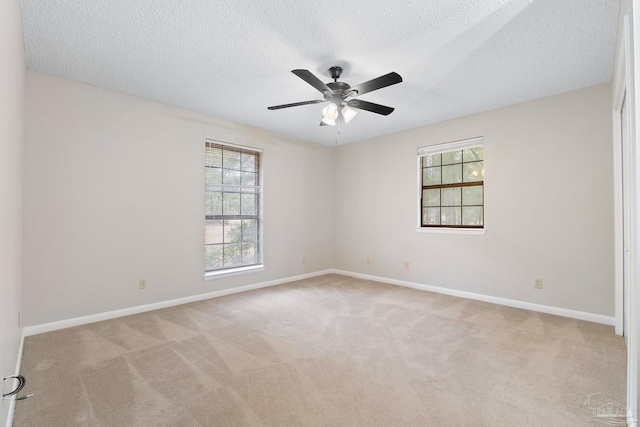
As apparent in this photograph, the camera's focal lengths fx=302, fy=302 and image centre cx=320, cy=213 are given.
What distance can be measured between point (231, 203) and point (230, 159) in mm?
655

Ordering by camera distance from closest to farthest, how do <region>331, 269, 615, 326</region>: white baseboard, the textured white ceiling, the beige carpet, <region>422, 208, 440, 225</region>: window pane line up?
the beige carpet → the textured white ceiling → <region>331, 269, 615, 326</region>: white baseboard → <region>422, 208, 440, 225</region>: window pane

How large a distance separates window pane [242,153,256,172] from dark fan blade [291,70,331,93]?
7.59 ft

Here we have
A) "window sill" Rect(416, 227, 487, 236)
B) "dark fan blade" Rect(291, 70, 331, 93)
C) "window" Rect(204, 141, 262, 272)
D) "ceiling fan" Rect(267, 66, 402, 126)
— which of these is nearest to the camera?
"dark fan blade" Rect(291, 70, 331, 93)

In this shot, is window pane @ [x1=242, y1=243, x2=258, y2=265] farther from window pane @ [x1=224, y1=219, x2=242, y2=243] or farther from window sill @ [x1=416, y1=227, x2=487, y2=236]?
window sill @ [x1=416, y1=227, x2=487, y2=236]

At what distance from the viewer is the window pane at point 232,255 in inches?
174

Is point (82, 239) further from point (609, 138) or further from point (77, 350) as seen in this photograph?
point (609, 138)

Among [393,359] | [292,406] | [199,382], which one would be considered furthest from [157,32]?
[393,359]

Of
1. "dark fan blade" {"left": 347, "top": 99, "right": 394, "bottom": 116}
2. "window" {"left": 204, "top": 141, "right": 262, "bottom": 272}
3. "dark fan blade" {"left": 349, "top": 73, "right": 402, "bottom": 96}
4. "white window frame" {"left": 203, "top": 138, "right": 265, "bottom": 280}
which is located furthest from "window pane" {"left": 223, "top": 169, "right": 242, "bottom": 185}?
"dark fan blade" {"left": 349, "top": 73, "right": 402, "bottom": 96}

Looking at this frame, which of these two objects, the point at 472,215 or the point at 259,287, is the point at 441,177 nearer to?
the point at 472,215

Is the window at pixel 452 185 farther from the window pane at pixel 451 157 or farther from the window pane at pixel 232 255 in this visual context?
the window pane at pixel 232 255

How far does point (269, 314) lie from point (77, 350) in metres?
1.71

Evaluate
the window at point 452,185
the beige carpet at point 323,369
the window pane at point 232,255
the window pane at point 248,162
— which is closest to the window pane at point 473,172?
the window at point 452,185

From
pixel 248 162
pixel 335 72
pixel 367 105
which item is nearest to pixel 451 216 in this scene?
pixel 367 105

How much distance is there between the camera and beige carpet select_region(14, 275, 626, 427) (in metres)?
1.70
